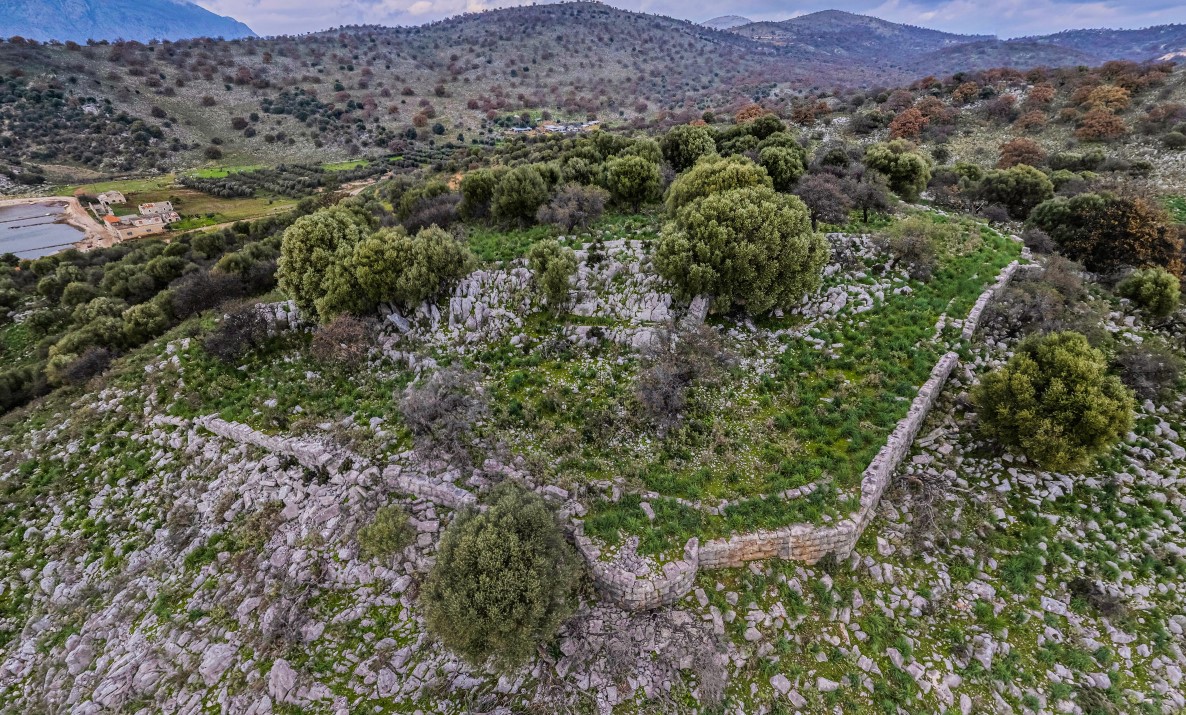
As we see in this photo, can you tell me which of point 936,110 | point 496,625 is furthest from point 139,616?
point 936,110

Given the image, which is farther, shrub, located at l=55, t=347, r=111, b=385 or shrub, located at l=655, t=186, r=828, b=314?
shrub, located at l=55, t=347, r=111, b=385

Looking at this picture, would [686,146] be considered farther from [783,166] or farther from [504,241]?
[504,241]

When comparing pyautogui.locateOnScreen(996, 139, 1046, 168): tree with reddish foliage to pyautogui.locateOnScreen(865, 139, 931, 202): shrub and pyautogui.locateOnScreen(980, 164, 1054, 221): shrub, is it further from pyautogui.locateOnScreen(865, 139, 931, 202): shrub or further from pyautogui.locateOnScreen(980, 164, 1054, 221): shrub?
pyautogui.locateOnScreen(865, 139, 931, 202): shrub

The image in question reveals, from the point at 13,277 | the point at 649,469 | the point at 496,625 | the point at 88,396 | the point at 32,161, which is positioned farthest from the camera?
the point at 32,161

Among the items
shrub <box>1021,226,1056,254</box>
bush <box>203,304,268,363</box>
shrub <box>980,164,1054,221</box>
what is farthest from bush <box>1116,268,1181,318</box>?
bush <box>203,304,268,363</box>

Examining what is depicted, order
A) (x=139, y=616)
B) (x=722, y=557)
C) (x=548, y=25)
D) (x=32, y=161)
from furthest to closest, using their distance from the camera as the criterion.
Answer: (x=548, y=25) → (x=32, y=161) → (x=139, y=616) → (x=722, y=557)

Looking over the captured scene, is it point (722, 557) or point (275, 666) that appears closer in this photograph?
point (275, 666)

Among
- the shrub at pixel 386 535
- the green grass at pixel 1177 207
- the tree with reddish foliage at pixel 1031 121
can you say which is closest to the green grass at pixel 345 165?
the shrub at pixel 386 535

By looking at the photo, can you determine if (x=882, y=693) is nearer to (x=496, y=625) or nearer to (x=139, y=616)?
(x=496, y=625)
